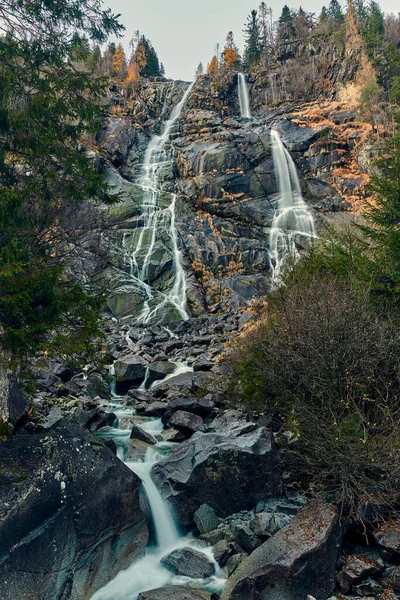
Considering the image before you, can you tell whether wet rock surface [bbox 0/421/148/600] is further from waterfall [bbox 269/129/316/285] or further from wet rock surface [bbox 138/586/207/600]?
waterfall [bbox 269/129/316/285]

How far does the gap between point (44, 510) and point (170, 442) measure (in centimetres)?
519

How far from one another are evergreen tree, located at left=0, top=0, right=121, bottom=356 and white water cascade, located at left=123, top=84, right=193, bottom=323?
1883cm

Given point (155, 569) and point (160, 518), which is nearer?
point (155, 569)

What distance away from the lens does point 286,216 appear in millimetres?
33875

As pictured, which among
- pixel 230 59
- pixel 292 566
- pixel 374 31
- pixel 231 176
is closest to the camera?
pixel 292 566

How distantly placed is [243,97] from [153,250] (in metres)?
34.9

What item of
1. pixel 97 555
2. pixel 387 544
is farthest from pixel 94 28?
pixel 387 544

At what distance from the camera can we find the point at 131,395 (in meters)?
15.7

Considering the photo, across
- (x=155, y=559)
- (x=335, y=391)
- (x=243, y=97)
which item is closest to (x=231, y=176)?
(x=243, y=97)

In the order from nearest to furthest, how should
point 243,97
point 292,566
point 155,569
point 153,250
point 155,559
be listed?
1. point 292,566
2. point 155,569
3. point 155,559
4. point 153,250
5. point 243,97

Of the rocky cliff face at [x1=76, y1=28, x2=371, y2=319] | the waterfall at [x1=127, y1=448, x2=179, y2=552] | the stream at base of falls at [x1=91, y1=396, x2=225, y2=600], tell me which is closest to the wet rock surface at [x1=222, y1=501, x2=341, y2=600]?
the stream at base of falls at [x1=91, y1=396, x2=225, y2=600]

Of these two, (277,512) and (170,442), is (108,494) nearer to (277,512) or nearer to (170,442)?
(277,512)

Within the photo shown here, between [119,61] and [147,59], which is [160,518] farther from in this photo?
[119,61]

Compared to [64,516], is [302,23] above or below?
above
